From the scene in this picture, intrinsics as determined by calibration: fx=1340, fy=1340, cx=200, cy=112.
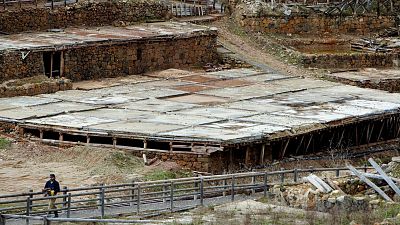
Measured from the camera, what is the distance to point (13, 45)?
4641 cm

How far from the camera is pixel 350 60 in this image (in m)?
52.6

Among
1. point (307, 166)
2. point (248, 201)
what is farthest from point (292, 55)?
point (248, 201)

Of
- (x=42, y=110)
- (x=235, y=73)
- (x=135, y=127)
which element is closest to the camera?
(x=135, y=127)

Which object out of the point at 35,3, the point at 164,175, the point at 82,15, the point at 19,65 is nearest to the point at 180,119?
the point at 164,175

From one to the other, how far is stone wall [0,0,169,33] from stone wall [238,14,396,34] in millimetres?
3912

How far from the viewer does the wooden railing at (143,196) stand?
29.0 metres

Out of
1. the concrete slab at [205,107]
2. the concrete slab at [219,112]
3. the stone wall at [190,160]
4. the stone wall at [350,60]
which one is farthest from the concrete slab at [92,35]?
the stone wall at [190,160]

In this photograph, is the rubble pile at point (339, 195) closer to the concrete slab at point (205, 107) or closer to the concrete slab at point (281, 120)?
the concrete slab at point (205, 107)

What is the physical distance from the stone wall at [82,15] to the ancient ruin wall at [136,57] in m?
3.85

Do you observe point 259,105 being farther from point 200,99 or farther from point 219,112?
point 200,99

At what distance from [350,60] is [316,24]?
4.56 m

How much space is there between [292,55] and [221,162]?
16858 millimetres

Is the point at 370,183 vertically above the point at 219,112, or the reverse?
the point at 370,183

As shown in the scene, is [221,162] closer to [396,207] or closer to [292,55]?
[396,207]
